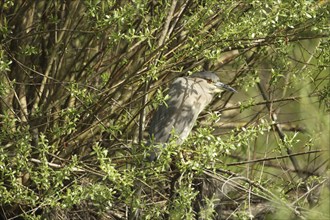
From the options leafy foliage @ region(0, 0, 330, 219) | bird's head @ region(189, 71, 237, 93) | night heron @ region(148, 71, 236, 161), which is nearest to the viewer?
leafy foliage @ region(0, 0, 330, 219)

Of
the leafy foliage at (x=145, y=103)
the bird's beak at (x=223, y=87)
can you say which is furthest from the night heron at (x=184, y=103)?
the leafy foliage at (x=145, y=103)

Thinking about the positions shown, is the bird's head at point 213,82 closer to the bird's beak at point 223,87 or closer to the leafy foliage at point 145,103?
the bird's beak at point 223,87

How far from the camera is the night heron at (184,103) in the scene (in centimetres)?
543

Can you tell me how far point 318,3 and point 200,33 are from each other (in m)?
0.79

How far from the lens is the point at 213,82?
18.7 feet

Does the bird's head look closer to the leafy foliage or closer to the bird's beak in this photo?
the bird's beak

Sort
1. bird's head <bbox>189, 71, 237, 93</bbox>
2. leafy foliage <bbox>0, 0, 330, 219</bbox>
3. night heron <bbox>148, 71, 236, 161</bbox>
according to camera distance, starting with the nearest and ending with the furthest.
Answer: leafy foliage <bbox>0, 0, 330, 219</bbox> < night heron <bbox>148, 71, 236, 161</bbox> < bird's head <bbox>189, 71, 237, 93</bbox>

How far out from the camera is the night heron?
5.43m

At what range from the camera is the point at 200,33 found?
500 centimetres

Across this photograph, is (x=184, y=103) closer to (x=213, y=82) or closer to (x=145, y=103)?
(x=213, y=82)

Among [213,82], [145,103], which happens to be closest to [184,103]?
[213,82]

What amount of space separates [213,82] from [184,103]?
256 mm

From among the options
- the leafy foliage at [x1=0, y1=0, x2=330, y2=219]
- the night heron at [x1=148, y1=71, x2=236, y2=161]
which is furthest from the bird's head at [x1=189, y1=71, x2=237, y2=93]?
the leafy foliage at [x1=0, y1=0, x2=330, y2=219]

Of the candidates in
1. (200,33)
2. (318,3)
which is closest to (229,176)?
(200,33)
